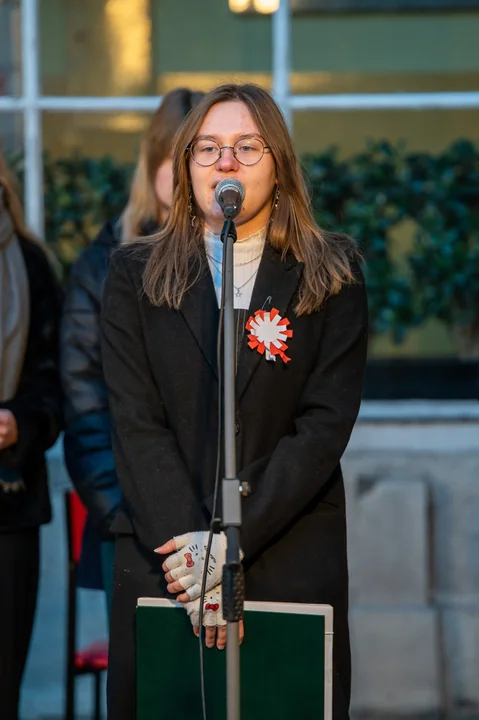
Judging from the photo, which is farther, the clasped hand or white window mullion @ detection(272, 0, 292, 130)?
white window mullion @ detection(272, 0, 292, 130)

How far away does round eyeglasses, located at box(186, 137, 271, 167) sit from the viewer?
288 centimetres

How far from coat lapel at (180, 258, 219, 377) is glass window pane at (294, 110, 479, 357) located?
2.63 meters

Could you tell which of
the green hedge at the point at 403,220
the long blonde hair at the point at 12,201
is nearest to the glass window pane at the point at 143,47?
the green hedge at the point at 403,220

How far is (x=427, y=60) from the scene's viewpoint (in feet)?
18.1

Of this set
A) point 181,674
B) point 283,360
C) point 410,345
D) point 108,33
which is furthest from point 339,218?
point 181,674

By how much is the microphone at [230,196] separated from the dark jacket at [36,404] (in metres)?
1.40

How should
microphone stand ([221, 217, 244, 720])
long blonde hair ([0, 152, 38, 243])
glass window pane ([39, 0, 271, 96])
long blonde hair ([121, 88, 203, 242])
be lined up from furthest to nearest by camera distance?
glass window pane ([39, 0, 271, 96])
long blonde hair ([0, 152, 38, 243])
long blonde hair ([121, 88, 203, 242])
microphone stand ([221, 217, 244, 720])

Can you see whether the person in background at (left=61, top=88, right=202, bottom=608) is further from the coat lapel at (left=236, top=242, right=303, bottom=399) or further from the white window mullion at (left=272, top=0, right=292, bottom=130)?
the white window mullion at (left=272, top=0, right=292, bottom=130)

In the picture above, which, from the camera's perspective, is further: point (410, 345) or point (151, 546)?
point (410, 345)

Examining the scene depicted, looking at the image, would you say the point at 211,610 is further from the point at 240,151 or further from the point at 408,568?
the point at 408,568

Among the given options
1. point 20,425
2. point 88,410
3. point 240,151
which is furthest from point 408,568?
point 240,151

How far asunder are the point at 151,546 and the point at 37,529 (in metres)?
1.17

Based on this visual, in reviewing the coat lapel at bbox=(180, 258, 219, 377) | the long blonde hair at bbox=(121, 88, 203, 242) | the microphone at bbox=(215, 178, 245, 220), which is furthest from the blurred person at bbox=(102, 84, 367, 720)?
the long blonde hair at bbox=(121, 88, 203, 242)

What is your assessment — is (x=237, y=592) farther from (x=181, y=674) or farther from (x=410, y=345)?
(x=410, y=345)
